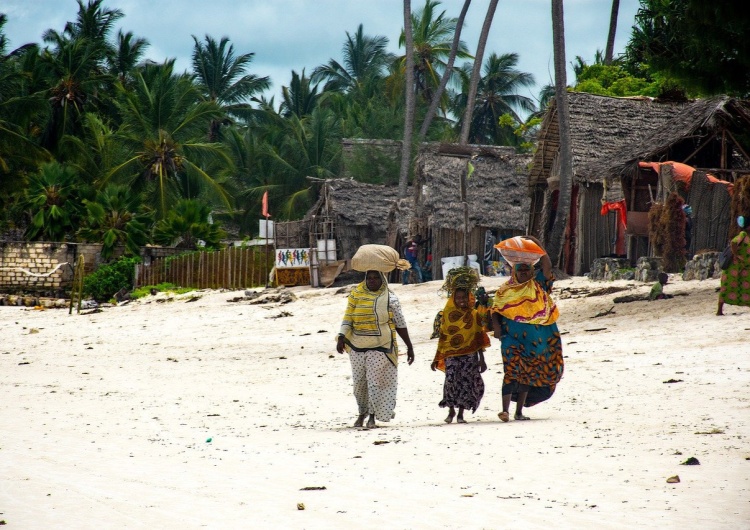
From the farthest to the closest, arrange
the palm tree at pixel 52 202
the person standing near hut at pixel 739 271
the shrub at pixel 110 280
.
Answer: the palm tree at pixel 52 202, the shrub at pixel 110 280, the person standing near hut at pixel 739 271

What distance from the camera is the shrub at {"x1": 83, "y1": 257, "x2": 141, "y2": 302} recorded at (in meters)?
28.5

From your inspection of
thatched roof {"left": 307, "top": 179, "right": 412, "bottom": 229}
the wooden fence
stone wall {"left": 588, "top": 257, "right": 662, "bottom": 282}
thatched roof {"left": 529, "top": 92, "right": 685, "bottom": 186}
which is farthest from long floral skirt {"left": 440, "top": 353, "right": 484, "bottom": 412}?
thatched roof {"left": 307, "top": 179, "right": 412, "bottom": 229}

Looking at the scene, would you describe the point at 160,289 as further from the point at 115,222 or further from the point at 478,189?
the point at 478,189

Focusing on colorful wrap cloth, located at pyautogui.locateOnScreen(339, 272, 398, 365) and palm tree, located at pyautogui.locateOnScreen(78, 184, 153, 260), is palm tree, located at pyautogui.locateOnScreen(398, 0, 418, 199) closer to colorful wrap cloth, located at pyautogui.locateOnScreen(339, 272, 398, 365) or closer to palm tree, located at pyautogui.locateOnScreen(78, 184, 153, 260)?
palm tree, located at pyautogui.locateOnScreen(78, 184, 153, 260)

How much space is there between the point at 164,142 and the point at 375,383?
28.3m

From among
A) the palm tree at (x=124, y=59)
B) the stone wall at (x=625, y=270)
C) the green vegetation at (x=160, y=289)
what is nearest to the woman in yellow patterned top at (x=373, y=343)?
the stone wall at (x=625, y=270)

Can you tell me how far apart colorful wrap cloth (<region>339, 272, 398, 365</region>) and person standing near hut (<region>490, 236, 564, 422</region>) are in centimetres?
83

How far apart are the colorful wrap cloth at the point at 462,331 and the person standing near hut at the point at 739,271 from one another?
498 cm

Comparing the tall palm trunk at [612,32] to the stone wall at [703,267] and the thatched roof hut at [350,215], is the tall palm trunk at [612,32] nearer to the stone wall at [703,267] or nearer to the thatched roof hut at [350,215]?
the thatched roof hut at [350,215]

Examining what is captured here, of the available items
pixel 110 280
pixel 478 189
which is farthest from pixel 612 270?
pixel 110 280

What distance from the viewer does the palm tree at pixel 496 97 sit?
2111 inches

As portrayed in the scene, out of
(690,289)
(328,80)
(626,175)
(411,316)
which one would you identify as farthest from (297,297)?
(328,80)

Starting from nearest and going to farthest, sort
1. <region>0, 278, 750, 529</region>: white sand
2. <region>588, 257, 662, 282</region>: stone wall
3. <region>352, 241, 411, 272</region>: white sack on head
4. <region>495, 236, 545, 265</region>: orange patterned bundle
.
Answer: <region>0, 278, 750, 529</region>: white sand → <region>495, 236, 545, 265</region>: orange patterned bundle → <region>352, 241, 411, 272</region>: white sack on head → <region>588, 257, 662, 282</region>: stone wall

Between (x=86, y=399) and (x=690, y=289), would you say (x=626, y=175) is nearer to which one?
(x=690, y=289)
